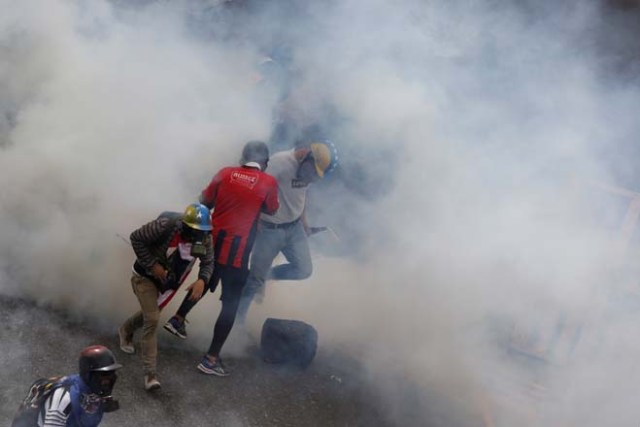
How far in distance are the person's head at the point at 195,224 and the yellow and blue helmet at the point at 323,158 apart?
1.39 m

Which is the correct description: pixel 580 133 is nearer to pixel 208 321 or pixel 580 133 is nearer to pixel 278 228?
pixel 278 228

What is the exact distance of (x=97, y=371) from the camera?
317cm

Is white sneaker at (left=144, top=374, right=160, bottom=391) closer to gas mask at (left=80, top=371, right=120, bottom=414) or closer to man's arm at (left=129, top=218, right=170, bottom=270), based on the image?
man's arm at (left=129, top=218, right=170, bottom=270)

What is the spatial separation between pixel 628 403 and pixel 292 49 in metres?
4.77

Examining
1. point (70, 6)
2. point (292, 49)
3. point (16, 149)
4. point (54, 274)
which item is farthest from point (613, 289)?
point (70, 6)

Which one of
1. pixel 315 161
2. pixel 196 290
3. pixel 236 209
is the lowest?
pixel 196 290

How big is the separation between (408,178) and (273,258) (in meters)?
1.68

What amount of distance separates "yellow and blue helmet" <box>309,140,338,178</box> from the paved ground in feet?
5.23

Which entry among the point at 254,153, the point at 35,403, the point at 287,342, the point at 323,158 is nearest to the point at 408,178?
the point at 323,158

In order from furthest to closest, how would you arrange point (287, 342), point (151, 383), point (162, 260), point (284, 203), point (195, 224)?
point (284, 203) → point (287, 342) → point (151, 383) → point (162, 260) → point (195, 224)

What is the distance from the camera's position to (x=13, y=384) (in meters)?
4.57

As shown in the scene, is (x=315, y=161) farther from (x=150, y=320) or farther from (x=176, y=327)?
(x=150, y=320)

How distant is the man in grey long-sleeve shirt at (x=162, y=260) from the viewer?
4559mm

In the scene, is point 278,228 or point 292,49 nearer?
point 278,228
